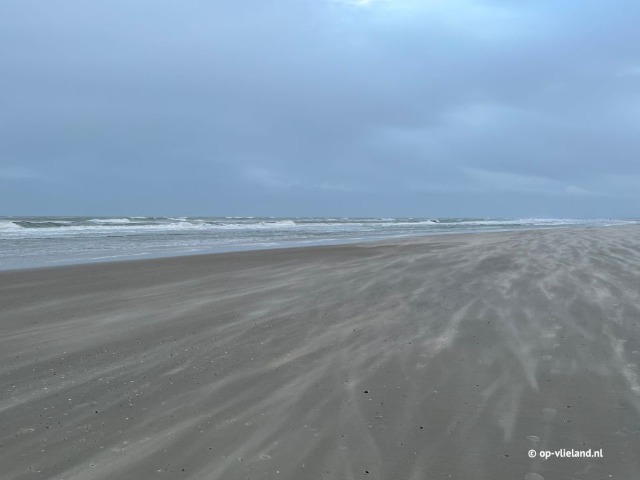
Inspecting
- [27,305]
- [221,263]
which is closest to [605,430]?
[27,305]

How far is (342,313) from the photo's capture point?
754cm

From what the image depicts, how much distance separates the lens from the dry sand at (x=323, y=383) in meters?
3.20

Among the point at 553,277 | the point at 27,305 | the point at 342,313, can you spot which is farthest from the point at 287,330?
the point at 553,277

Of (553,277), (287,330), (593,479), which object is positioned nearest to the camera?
(593,479)

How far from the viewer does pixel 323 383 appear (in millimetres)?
4559

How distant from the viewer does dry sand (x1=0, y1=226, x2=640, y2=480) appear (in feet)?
10.5

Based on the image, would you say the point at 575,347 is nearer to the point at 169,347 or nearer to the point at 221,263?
the point at 169,347

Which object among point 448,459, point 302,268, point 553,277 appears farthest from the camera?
point 302,268

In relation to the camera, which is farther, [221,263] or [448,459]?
[221,263]

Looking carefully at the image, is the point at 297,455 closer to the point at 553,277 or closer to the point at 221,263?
the point at 553,277

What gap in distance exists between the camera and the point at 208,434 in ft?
11.7

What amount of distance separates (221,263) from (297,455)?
40.4 feet

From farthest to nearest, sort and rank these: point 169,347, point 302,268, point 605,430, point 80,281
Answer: point 302,268
point 80,281
point 169,347
point 605,430

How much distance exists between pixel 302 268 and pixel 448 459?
1051 cm
